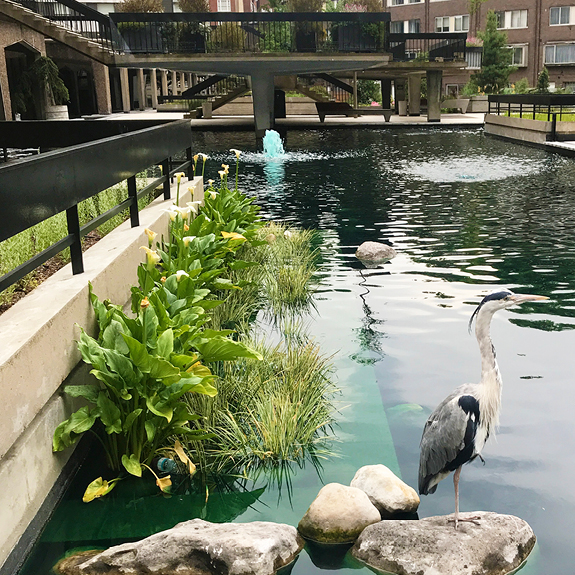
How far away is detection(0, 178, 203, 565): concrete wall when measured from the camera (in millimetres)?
3611

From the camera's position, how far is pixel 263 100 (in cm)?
3331

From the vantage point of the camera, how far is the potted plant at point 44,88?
32156 mm

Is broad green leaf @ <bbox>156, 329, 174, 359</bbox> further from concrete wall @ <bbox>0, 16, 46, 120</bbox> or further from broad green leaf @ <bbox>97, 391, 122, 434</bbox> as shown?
concrete wall @ <bbox>0, 16, 46, 120</bbox>

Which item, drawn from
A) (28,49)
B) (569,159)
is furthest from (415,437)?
(28,49)

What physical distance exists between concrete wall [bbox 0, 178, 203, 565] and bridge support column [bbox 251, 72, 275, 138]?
93.6 ft

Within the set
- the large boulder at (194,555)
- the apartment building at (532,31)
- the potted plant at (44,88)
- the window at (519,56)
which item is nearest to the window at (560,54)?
the apartment building at (532,31)

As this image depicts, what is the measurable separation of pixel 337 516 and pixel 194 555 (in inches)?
31.9

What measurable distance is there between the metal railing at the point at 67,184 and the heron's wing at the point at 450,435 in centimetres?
241

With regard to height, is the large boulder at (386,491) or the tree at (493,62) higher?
the tree at (493,62)

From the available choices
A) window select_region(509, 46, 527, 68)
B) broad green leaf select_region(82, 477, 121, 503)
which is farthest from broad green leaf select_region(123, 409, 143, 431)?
window select_region(509, 46, 527, 68)

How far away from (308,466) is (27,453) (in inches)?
71.2

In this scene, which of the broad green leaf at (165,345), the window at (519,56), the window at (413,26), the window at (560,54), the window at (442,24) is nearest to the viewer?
the broad green leaf at (165,345)

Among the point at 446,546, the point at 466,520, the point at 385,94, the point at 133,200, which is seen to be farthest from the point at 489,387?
the point at 385,94

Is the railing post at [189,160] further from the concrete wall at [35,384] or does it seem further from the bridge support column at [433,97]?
the bridge support column at [433,97]
